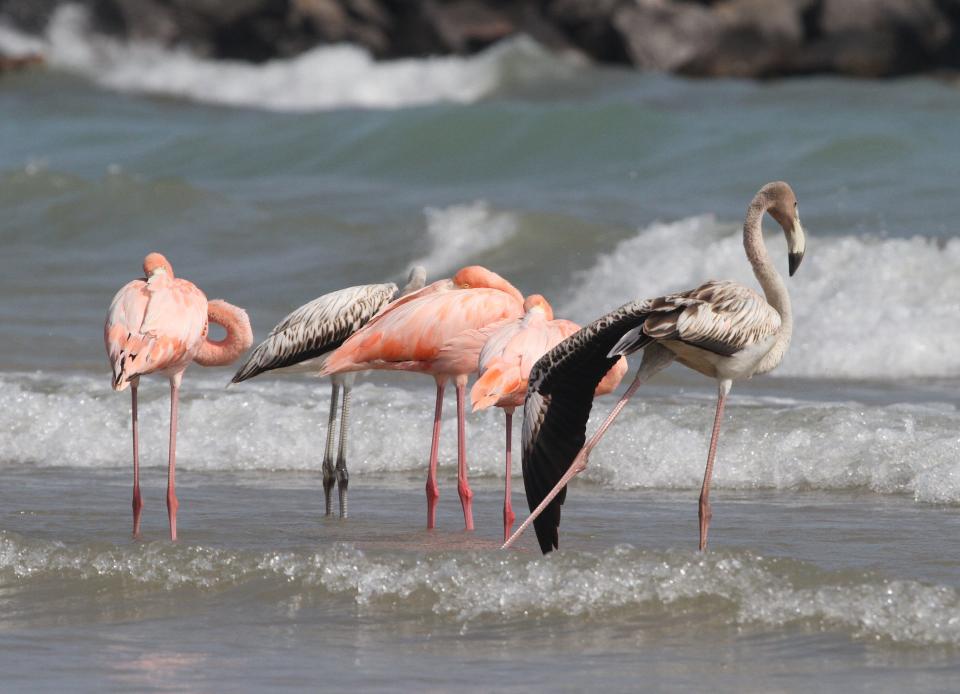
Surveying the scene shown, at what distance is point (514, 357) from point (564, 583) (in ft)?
3.92

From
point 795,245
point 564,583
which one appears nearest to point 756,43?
point 795,245

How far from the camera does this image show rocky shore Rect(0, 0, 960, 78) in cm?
2862

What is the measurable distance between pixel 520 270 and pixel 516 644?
9.68 metres

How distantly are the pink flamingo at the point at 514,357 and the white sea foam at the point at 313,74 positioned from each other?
867 inches

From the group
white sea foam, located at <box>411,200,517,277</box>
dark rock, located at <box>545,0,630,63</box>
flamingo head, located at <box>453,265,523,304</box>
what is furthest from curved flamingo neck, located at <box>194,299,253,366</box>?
dark rock, located at <box>545,0,630,63</box>

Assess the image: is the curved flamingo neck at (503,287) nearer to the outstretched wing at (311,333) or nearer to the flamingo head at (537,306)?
the flamingo head at (537,306)

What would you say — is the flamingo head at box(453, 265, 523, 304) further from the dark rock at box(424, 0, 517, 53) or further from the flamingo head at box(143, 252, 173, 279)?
the dark rock at box(424, 0, 517, 53)

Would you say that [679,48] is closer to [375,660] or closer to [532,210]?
[532,210]

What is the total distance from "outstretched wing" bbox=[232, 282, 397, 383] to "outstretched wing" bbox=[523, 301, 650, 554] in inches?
57.6

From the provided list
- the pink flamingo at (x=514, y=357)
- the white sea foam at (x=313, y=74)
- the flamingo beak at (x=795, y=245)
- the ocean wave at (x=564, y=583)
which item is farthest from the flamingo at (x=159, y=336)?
the white sea foam at (x=313, y=74)

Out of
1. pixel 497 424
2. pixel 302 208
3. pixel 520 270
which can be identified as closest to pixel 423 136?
pixel 302 208

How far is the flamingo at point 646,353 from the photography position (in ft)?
18.9

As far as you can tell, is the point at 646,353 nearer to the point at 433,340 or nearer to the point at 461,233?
the point at 433,340

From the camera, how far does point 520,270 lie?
14.7 metres
